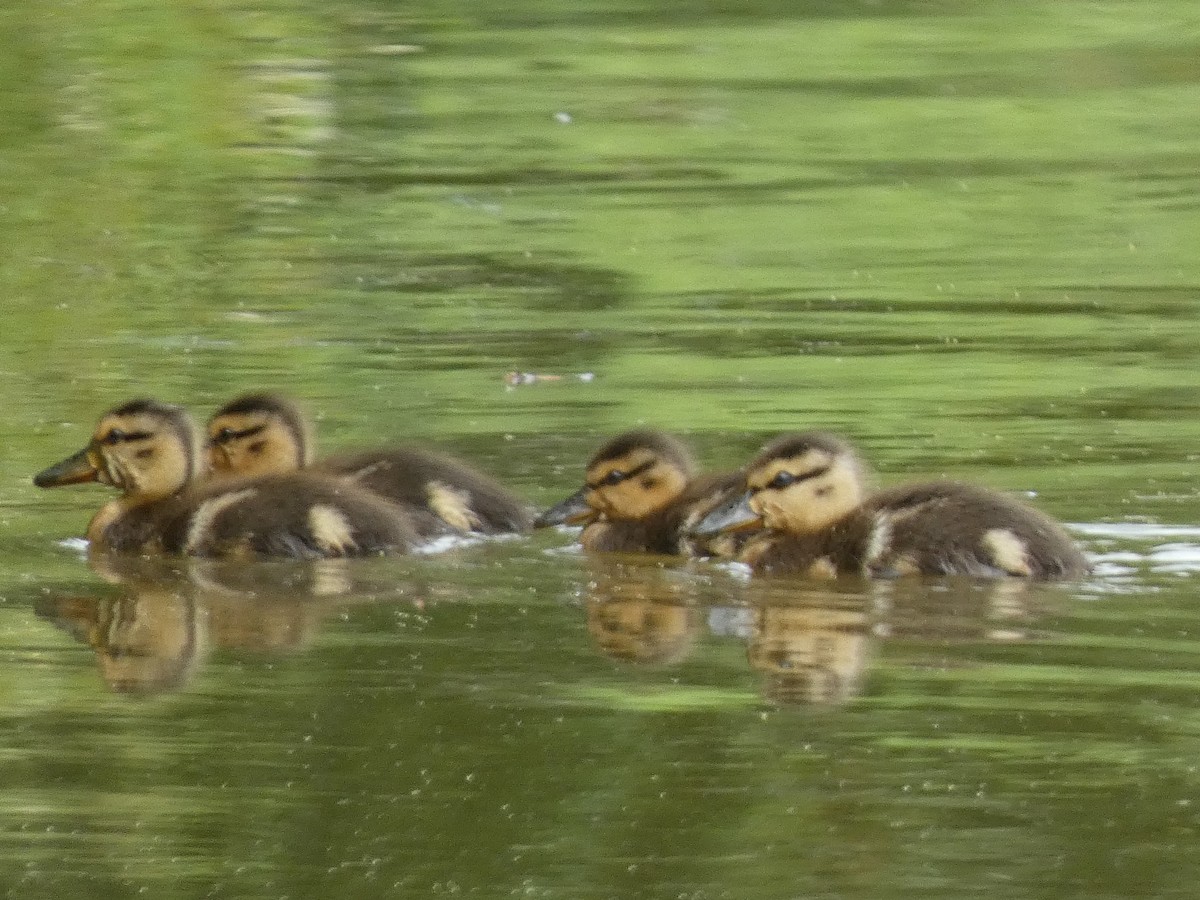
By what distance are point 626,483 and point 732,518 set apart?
35cm

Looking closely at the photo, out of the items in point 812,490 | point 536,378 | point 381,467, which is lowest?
point 536,378

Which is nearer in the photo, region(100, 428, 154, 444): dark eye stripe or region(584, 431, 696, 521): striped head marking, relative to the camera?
region(584, 431, 696, 521): striped head marking

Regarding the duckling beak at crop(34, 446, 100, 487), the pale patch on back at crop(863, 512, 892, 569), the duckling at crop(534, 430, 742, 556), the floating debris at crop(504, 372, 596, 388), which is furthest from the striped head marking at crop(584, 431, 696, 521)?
the floating debris at crop(504, 372, 596, 388)

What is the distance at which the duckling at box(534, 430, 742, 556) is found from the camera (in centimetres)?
646

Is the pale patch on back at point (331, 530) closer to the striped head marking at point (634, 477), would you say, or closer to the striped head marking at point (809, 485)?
the striped head marking at point (634, 477)

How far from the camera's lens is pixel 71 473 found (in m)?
6.68

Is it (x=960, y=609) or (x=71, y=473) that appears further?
(x=71, y=473)

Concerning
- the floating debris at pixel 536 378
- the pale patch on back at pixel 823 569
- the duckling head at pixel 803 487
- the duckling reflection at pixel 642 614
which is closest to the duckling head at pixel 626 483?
the duckling reflection at pixel 642 614

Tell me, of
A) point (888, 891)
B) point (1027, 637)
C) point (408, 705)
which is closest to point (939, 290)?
point (1027, 637)

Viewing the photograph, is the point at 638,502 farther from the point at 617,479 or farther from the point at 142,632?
the point at 142,632

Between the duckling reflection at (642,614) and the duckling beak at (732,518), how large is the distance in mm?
116

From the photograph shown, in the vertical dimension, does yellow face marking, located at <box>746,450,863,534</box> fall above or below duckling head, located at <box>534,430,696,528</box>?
above

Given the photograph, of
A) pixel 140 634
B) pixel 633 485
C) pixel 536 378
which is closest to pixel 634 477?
pixel 633 485

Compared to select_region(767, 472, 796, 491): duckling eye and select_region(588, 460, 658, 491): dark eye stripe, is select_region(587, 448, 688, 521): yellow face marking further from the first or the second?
select_region(767, 472, 796, 491): duckling eye
